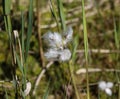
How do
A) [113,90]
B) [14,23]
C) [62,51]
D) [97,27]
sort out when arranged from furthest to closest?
[97,27]
[14,23]
[113,90]
[62,51]

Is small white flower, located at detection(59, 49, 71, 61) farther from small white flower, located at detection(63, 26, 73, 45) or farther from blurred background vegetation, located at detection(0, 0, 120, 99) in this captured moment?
blurred background vegetation, located at detection(0, 0, 120, 99)

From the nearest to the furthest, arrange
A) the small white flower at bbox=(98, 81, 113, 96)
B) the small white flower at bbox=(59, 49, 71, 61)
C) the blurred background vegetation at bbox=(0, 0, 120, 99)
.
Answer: the small white flower at bbox=(59, 49, 71, 61)
the small white flower at bbox=(98, 81, 113, 96)
the blurred background vegetation at bbox=(0, 0, 120, 99)

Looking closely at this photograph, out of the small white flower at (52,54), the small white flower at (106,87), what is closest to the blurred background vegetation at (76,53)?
the small white flower at (106,87)

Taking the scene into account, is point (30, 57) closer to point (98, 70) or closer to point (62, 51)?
point (98, 70)

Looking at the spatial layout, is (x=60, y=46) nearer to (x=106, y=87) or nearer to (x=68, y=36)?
(x=68, y=36)

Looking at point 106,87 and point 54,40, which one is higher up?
point 54,40

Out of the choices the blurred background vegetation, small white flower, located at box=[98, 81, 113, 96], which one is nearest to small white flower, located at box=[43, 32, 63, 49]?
the blurred background vegetation

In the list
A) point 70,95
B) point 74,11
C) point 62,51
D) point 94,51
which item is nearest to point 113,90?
point 70,95

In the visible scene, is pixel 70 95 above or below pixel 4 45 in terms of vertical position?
below

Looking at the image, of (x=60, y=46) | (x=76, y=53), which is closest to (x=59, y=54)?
(x=60, y=46)
